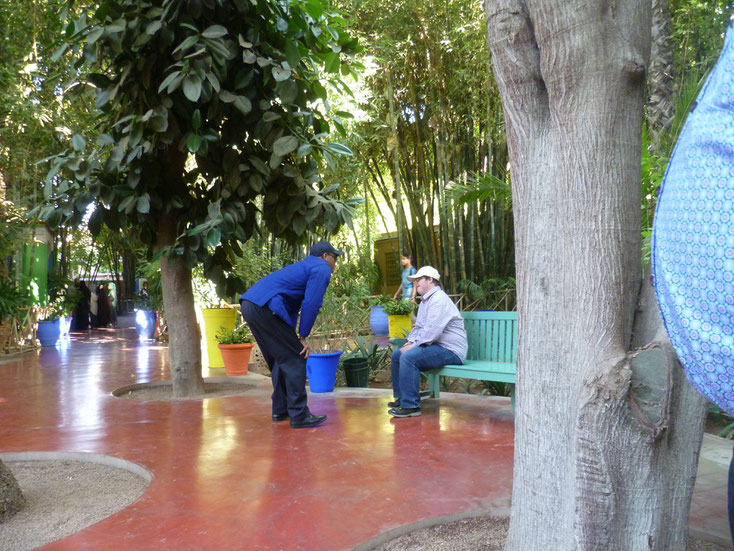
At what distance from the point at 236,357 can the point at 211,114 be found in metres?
Answer: 3.56

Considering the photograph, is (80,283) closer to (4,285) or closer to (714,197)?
(4,285)

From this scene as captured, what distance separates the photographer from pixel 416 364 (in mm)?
5113

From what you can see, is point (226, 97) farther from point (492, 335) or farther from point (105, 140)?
point (492, 335)

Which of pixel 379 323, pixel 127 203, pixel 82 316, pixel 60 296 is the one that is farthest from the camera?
pixel 82 316

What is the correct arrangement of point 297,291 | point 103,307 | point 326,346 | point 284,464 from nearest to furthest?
point 284,464 < point 297,291 < point 326,346 < point 103,307

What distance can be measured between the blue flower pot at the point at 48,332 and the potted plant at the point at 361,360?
8366 mm

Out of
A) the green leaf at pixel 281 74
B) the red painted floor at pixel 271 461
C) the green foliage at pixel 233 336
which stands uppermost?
the green leaf at pixel 281 74

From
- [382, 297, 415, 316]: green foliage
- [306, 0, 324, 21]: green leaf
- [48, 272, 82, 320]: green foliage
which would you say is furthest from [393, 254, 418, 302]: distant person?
[48, 272, 82, 320]: green foliage

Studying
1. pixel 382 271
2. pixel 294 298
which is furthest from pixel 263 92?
pixel 382 271

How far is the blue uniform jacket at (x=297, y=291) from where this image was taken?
4828 millimetres

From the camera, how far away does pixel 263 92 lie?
5.55 m

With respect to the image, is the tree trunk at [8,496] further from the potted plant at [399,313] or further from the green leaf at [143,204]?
the potted plant at [399,313]

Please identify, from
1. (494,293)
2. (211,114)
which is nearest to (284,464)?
(211,114)

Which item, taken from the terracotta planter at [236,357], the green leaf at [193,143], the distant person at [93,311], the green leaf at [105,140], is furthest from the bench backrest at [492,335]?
the distant person at [93,311]
